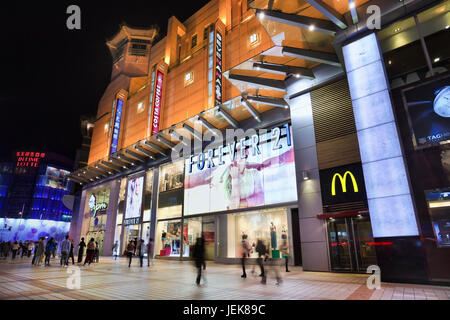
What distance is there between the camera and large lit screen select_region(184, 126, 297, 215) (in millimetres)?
15858

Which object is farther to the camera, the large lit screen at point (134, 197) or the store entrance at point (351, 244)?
the large lit screen at point (134, 197)

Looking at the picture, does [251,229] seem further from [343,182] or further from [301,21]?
[301,21]

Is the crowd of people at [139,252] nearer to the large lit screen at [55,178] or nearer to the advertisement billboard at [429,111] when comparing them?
the advertisement billboard at [429,111]

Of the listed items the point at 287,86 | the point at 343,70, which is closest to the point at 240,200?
the point at 287,86


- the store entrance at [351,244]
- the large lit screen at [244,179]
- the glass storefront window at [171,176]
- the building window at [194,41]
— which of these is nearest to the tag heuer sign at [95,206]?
the glass storefront window at [171,176]

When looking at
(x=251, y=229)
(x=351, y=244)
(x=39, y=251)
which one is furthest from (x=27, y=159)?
(x=351, y=244)

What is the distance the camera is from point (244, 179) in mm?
17875

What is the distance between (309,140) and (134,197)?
20.1 m

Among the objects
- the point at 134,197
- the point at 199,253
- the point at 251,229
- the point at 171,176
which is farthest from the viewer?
the point at 134,197

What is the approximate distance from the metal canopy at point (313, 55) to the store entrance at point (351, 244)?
7.68 metres

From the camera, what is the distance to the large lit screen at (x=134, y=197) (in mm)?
25958

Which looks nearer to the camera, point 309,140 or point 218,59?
point 309,140
